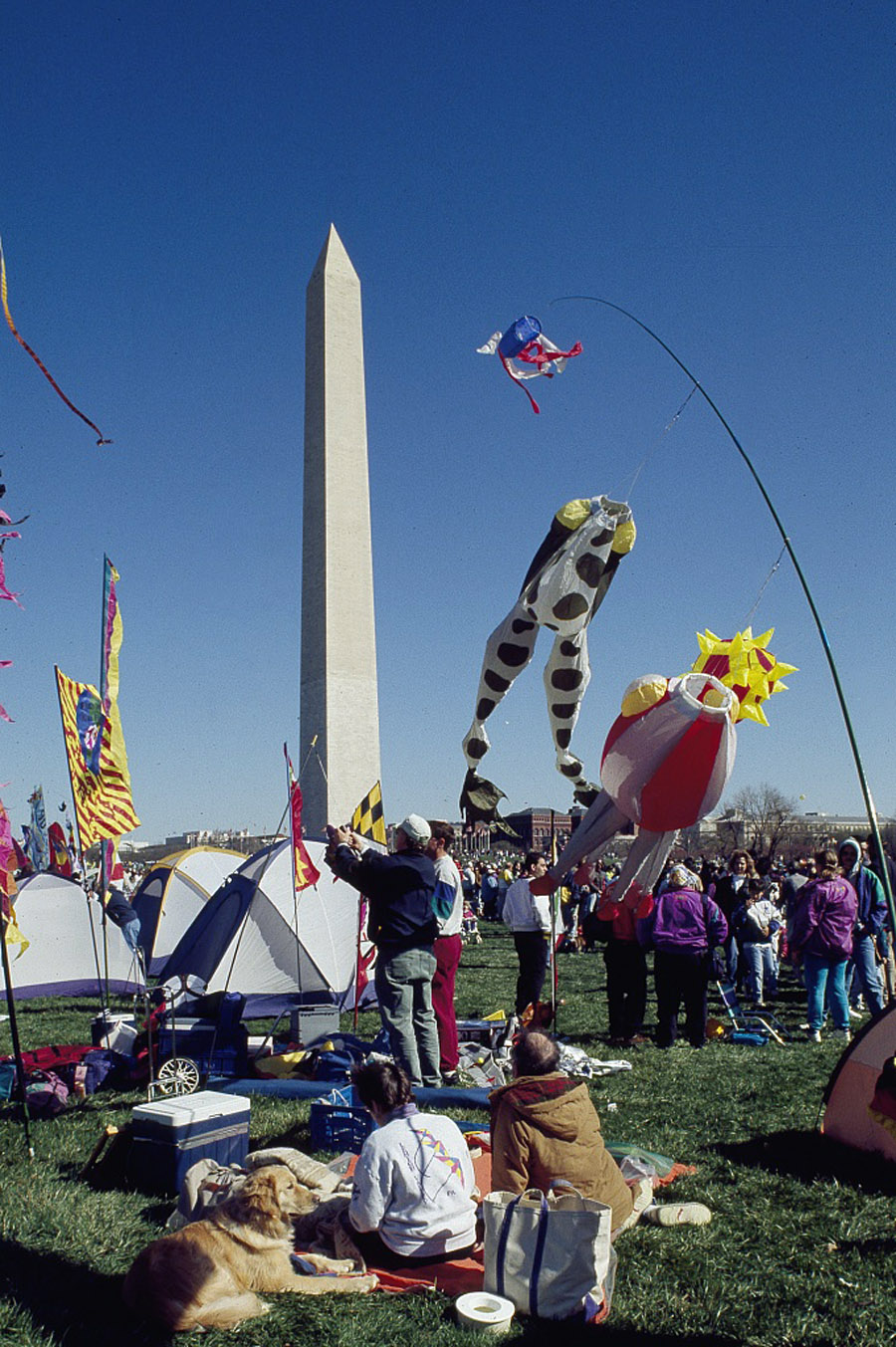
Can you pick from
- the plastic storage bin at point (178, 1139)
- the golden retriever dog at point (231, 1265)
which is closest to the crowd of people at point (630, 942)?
the plastic storage bin at point (178, 1139)

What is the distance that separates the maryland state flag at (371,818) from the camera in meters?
10.3

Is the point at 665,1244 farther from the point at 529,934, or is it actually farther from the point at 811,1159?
the point at 529,934

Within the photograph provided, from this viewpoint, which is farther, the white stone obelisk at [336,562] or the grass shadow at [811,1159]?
the white stone obelisk at [336,562]

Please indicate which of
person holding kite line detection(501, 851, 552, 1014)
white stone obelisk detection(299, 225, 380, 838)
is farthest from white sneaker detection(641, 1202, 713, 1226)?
white stone obelisk detection(299, 225, 380, 838)

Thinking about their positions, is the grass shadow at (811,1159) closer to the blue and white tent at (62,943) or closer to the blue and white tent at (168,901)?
the blue and white tent at (62,943)

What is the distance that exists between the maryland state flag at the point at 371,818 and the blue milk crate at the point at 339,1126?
16.9 ft

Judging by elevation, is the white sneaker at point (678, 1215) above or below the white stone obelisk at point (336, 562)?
below

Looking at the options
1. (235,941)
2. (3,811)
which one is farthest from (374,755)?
(3,811)

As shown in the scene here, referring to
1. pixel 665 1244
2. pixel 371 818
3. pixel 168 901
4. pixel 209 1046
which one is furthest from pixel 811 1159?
pixel 168 901

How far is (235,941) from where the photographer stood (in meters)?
9.90

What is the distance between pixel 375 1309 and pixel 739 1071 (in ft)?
13.9

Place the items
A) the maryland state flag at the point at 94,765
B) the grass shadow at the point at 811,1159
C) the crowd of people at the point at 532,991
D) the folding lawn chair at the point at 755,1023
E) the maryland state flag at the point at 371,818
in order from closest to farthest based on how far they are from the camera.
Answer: the crowd of people at the point at 532,991
the grass shadow at the point at 811,1159
the maryland state flag at the point at 94,765
the folding lawn chair at the point at 755,1023
the maryland state flag at the point at 371,818

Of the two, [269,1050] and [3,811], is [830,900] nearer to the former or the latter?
[269,1050]

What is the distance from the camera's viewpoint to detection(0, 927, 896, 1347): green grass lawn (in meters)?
3.22
